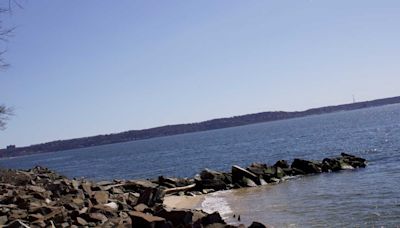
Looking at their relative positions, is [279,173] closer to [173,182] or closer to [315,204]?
[173,182]

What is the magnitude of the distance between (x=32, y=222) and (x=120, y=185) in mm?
12683

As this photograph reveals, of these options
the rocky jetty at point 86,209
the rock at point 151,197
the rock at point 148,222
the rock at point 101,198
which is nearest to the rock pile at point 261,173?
the rocky jetty at point 86,209

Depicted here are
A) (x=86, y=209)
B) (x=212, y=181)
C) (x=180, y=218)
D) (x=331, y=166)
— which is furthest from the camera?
(x=331, y=166)

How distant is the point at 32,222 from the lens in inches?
434

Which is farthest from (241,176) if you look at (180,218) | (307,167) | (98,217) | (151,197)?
(180,218)

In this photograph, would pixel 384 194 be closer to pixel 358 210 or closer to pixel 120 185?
→ pixel 358 210

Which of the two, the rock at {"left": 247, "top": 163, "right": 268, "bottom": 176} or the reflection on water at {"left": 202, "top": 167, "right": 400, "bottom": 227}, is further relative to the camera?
the rock at {"left": 247, "top": 163, "right": 268, "bottom": 176}

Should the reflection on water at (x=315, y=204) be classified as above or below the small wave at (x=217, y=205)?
below

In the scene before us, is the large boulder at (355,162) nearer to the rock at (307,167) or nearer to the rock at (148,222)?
the rock at (307,167)

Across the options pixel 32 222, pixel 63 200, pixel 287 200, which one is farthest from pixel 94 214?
pixel 287 200

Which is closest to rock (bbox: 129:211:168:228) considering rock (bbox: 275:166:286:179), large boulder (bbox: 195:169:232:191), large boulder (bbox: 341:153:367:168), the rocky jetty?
the rocky jetty

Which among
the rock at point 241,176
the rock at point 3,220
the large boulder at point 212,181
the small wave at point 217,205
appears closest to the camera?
the rock at point 3,220

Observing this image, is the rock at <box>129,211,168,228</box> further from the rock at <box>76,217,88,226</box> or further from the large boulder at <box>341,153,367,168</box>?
the large boulder at <box>341,153,367,168</box>

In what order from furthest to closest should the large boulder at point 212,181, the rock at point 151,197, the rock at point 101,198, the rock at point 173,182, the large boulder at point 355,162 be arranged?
the large boulder at point 355,162 → the rock at point 173,182 → the large boulder at point 212,181 → the rock at point 151,197 → the rock at point 101,198
